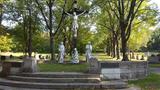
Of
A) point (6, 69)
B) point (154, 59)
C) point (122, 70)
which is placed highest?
point (154, 59)

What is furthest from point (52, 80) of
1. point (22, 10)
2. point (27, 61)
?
point (22, 10)

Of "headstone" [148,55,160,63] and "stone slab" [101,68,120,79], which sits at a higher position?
"headstone" [148,55,160,63]

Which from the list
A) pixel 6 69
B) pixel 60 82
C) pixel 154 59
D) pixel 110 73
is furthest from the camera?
pixel 154 59

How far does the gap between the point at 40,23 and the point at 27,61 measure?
1192 inches

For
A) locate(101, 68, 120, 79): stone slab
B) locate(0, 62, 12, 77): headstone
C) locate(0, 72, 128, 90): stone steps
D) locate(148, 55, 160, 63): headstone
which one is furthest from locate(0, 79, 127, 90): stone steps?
locate(148, 55, 160, 63): headstone

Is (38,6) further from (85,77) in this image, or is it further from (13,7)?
(85,77)

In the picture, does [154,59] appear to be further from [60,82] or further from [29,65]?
[60,82]

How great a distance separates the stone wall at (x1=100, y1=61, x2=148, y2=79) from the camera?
21.3m

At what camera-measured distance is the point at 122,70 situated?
72.3 feet

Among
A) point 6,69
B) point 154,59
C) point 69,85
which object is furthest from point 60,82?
point 154,59

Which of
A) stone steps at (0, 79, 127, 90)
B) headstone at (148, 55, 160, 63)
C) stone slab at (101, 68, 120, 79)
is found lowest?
stone steps at (0, 79, 127, 90)

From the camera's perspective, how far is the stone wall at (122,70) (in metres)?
21.3

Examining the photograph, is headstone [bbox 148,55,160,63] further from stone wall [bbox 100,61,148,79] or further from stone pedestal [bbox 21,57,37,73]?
stone pedestal [bbox 21,57,37,73]

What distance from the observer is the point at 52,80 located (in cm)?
1911
